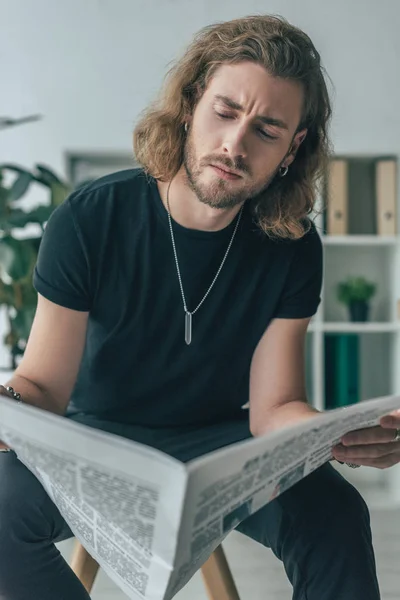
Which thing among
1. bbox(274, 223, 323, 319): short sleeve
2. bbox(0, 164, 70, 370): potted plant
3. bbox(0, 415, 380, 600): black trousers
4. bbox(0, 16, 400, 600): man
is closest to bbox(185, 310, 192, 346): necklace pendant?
bbox(0, 16, 400, 600): man

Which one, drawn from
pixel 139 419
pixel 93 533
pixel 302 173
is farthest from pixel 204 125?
pixel 93 533

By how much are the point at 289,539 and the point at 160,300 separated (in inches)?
17.3

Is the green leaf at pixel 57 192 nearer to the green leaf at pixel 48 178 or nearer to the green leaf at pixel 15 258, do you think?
the green leaf at pixel 48 178

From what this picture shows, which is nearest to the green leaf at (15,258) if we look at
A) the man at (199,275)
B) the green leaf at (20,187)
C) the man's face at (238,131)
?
the green leaf at (20,187)

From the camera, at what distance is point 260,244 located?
4.09 ft

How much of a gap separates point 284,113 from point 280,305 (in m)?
0.32

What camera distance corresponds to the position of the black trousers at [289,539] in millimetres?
846

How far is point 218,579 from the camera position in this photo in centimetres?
118

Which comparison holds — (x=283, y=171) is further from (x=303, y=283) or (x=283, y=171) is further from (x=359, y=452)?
(x=359, y=452)

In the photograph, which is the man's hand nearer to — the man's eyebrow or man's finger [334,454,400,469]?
man's finger [334,454,400,469]

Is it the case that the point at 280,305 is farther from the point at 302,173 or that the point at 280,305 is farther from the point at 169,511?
the point at 169,511

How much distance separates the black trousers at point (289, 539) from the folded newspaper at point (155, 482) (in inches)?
4.2

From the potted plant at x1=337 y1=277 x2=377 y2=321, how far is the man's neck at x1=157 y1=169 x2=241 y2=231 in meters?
1.97

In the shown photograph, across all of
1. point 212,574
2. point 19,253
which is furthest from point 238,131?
point 19,253
